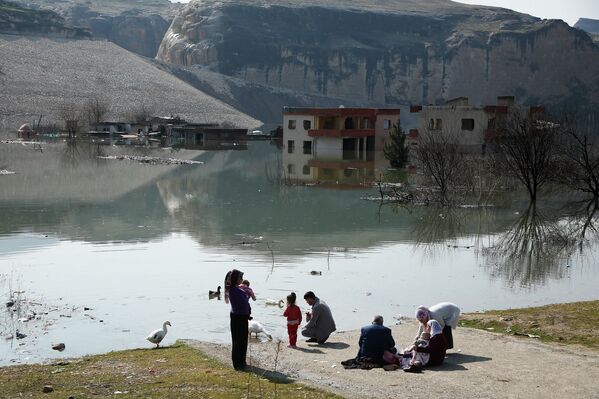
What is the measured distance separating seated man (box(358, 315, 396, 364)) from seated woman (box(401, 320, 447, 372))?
320mm

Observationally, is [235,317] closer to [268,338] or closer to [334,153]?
[268,338]

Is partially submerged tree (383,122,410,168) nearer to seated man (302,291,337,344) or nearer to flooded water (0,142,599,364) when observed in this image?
flooded water (0,142,599,364)

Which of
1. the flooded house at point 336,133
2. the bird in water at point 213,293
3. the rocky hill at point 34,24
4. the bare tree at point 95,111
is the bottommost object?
the bird in water at point 213,293

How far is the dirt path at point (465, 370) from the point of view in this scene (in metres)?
12.0

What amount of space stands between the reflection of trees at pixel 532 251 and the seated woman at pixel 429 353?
10.3 metres

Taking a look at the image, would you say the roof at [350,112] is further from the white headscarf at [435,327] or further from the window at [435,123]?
the white headscarf at [435,327]

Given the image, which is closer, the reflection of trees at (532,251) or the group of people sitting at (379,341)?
the group of people sitting at (379,341)

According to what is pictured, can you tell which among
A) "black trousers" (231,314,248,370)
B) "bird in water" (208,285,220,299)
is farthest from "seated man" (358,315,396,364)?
"bird in water" (208,285,220,299)

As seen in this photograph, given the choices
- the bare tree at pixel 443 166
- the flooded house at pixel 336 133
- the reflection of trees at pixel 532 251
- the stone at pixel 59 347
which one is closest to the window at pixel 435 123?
the flooded house at pixel 336 133

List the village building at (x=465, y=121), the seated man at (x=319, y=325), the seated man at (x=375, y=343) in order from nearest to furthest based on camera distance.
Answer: the seated man at (x=375, y=343) < the seated man at (x=319, y=325) < the village building at (x=465, y=121)

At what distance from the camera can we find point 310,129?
8662 cm

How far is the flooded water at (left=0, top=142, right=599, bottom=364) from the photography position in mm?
18516

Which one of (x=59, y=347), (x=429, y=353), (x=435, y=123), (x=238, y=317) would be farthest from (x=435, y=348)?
(x=435, y=123)

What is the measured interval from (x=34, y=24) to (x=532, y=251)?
458ft
